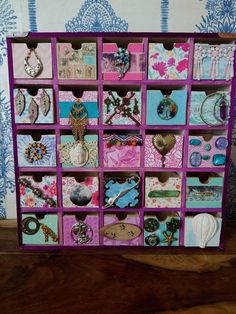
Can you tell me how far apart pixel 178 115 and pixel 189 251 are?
397 millimetres

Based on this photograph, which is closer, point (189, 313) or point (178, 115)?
point (189, 313)

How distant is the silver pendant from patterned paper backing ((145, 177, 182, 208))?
19 cm

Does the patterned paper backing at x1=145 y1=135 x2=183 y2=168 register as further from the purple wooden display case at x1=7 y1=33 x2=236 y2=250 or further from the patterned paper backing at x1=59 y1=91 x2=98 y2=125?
the patterned paper backing at x1=59 y1=91 x2=98 y2=125

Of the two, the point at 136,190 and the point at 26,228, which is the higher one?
the point at 136,190

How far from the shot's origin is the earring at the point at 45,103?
0.85 m

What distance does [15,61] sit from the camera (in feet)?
2.74

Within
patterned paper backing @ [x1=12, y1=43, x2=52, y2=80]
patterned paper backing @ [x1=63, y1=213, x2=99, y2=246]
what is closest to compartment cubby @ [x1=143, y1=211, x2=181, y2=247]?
patterned paper backing @ [x1=63, y1=213, x2=99, y2=246]

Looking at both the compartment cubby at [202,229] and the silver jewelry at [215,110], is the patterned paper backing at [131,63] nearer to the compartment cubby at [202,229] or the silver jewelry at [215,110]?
the silver jewelry at [215,110]

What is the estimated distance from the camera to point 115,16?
100cm

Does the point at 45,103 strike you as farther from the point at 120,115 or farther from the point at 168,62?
the point at 168,62

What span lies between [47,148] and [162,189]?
13.7 inches

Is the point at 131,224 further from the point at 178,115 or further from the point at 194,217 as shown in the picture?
the point at 178,115

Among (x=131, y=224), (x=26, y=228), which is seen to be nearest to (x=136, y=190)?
(x=131, y=224)

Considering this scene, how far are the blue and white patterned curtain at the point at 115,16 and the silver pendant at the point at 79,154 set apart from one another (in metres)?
0.40
